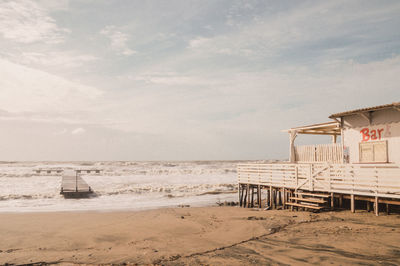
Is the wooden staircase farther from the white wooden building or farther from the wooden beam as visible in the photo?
the wooden beam

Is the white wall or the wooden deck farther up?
the white wall

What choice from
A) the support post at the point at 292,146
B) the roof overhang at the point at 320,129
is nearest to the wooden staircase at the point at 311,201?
the support post at the point at 292,146

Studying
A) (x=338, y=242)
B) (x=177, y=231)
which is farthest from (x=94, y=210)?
(x=338, y=242)

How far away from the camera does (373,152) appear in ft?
46.6

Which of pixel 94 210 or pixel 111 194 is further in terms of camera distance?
pixel 111 194

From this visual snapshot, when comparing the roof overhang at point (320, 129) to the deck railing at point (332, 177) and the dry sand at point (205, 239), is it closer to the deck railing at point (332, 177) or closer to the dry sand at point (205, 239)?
the deck railing at point (332, 177)

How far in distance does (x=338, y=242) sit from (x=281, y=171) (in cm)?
808

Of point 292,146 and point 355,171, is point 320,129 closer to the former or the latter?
point 292,146

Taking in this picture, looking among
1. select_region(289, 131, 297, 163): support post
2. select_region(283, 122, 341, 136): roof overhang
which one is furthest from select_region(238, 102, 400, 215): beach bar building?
select_region(289, 131, 297, 163): support post

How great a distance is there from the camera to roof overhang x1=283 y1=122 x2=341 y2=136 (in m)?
18.3

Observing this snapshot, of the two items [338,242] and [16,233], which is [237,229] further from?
[16,233]

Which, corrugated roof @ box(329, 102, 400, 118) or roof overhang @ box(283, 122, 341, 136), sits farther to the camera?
roof overhang @ box(283, 122, 341, 136)

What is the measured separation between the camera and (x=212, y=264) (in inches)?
293

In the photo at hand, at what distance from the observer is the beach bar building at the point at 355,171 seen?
12.1 meters
